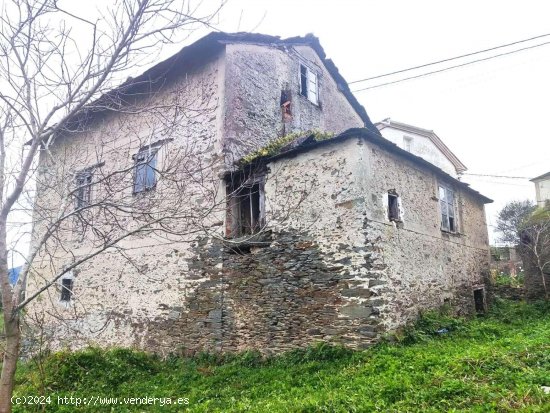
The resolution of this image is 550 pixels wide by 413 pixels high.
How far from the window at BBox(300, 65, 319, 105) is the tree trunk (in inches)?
372

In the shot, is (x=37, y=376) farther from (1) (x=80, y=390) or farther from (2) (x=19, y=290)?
(2) (x=19, y=290)

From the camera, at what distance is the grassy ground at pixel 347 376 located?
4281mm

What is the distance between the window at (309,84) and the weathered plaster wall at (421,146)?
11.3m

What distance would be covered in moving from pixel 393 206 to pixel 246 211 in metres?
3.19

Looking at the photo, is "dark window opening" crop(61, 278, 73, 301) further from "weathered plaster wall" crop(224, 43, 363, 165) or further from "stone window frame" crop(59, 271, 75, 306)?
"weathered plaster wall" crop(224, 43, 363, 165)

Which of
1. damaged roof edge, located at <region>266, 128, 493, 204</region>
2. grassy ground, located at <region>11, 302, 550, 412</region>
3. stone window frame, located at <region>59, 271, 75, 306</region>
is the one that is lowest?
grassy ground, located at <region>11, 302, 550, 412</region>

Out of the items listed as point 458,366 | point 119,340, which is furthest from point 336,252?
point 119,340

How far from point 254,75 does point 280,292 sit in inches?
226

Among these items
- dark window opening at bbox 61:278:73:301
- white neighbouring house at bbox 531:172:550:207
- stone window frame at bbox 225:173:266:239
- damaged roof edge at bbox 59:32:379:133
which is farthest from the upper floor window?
white neighbouring house at bbox 531:172:550:207

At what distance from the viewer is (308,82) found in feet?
39.6

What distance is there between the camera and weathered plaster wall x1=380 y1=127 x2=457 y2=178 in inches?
915

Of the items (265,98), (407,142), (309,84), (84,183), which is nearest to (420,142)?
(407,142)

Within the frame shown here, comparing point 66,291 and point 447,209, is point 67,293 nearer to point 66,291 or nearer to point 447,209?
point 66,291

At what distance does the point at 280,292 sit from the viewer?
7.46m
